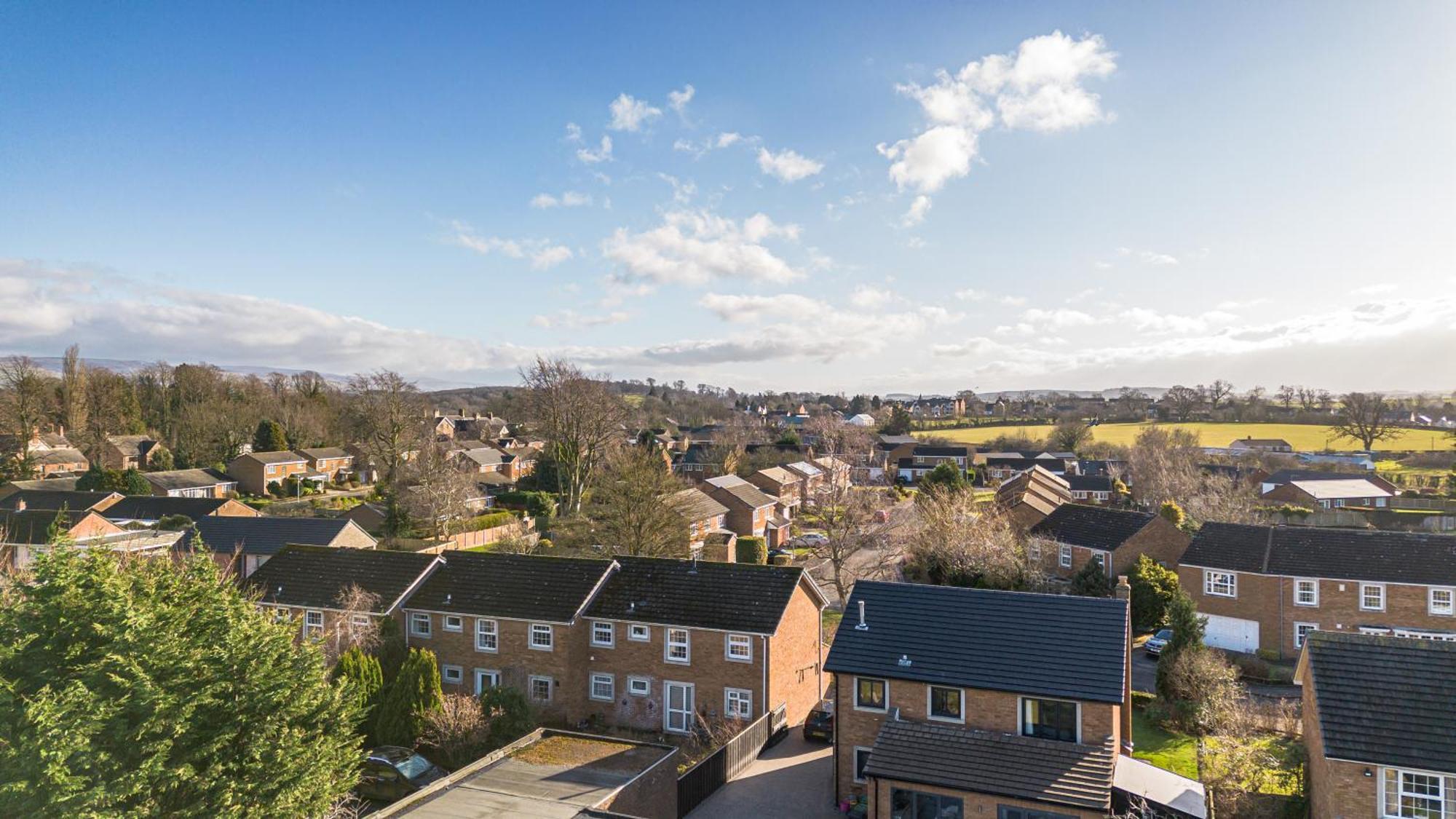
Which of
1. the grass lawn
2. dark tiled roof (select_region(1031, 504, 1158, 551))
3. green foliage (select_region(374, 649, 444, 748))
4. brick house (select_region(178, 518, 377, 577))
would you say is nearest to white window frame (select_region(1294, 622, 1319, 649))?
dark tiled roof (select_region(1031, 504, 1158, 551))

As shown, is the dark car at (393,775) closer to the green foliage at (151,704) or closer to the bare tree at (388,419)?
the green foliage at (151,704)

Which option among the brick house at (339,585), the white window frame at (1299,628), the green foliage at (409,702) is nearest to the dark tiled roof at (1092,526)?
the white window frame at (1299,628)

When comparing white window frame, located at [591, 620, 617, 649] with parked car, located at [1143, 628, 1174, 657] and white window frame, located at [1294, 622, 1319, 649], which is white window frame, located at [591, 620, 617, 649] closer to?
parked car, located at [1143, 628, 1174, 657]

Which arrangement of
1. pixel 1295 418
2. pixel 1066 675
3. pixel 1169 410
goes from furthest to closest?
pixel 1169 410 < pixel 1295 418 < pixel 1066 675

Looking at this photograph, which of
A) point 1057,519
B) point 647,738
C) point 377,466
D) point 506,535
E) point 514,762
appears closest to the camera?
point 514,762

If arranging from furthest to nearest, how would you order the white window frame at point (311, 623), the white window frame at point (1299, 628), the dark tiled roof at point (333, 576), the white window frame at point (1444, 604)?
the white window frame at point (1299, 628), the white window frame at point (1444, 604), the white window frame at point (311, 623), the dark tiled roof at point (333, 576)

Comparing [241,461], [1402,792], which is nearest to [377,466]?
[241,461]

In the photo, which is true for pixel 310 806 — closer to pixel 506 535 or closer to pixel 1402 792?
pixel 1402 792
